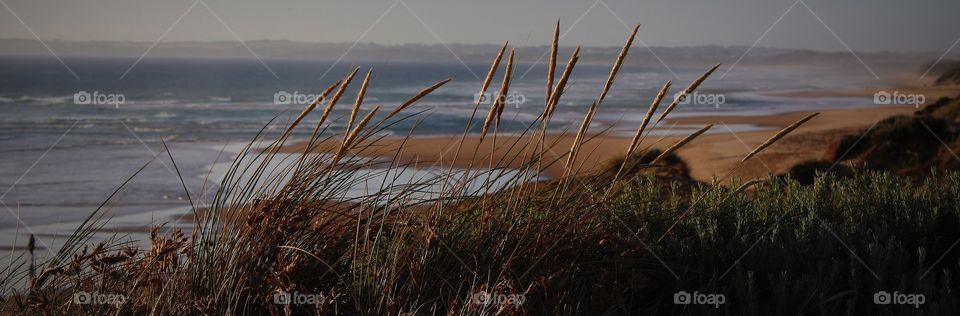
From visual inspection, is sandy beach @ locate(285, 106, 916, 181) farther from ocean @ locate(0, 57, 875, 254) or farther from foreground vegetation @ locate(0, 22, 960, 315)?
foreground vegetation @ locate(0, 22, 960, 315)

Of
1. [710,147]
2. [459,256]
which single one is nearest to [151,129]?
[710,147]

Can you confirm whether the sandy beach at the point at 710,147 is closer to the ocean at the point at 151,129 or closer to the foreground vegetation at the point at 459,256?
the ocean at the point at 151,129

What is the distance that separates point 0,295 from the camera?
3.97 meters

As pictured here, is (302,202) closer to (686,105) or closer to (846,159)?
(846,159)

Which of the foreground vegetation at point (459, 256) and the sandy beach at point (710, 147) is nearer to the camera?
the foreground vegetation at point (459, 256)

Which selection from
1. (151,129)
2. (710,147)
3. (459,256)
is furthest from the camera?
(151,129)

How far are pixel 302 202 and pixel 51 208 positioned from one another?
355 inches

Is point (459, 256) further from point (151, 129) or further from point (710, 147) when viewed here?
point (151, 129)

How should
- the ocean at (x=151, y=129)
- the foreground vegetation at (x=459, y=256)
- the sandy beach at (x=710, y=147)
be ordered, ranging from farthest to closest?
the sandy beach at (x=710, y=147)
the ocean at (x=151, y=129)
the foreground vegetation at (x=459, y=256)

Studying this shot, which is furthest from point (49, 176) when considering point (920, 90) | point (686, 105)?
point (920, 90)

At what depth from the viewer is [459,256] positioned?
3715 millimetres

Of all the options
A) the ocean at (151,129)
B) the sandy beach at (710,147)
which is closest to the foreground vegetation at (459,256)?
the ocean at (151,129)

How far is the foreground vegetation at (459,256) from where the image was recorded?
3.53 meters

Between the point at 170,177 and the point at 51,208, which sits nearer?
the point at 51,208
